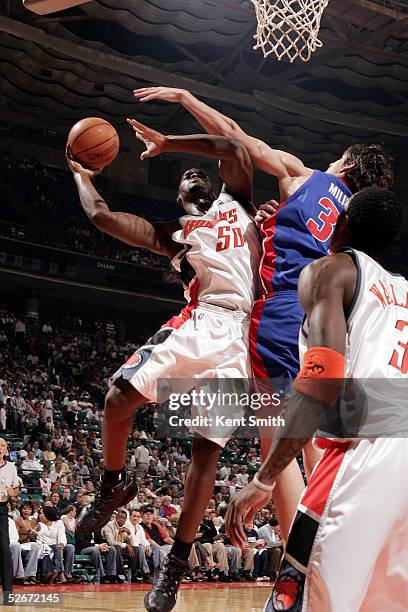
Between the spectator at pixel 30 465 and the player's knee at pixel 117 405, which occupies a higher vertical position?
the player's knee at pixel 117 405

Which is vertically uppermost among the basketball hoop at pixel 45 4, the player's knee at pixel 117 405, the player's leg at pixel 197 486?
the basketball hoop at pixel 45 4

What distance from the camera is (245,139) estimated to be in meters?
3.81

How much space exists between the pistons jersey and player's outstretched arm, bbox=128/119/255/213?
0.32 m

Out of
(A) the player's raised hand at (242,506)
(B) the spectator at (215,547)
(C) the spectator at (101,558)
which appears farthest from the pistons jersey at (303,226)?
(B) the spectator at (215,547)

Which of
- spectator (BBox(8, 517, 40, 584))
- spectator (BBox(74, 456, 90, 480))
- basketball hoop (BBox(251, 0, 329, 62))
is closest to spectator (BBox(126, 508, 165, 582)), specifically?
spectator (BBox(8, 517, 40, 584))

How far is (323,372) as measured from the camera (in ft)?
6.93

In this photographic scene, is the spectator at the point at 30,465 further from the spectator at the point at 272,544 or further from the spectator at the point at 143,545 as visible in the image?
the spectator at the point at 272,544

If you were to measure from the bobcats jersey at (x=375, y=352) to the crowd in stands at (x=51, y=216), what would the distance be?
17.6 metres

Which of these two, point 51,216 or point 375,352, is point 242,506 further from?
point 51,216

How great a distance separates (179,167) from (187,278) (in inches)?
744

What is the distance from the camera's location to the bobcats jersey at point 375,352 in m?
2.19

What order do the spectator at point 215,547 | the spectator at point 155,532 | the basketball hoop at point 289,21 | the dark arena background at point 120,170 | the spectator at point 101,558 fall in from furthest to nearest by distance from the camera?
1. the dark arena background at point 120,170
2. the spectator at point 215,547
3. the spectator at point 155,532
4. the spectator at point 101,558
5. the basketball hoop at point 289,21

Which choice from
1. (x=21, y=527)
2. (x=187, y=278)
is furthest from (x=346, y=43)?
(x=187, y=278)

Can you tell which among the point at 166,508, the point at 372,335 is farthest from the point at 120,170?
the point at 372,335
